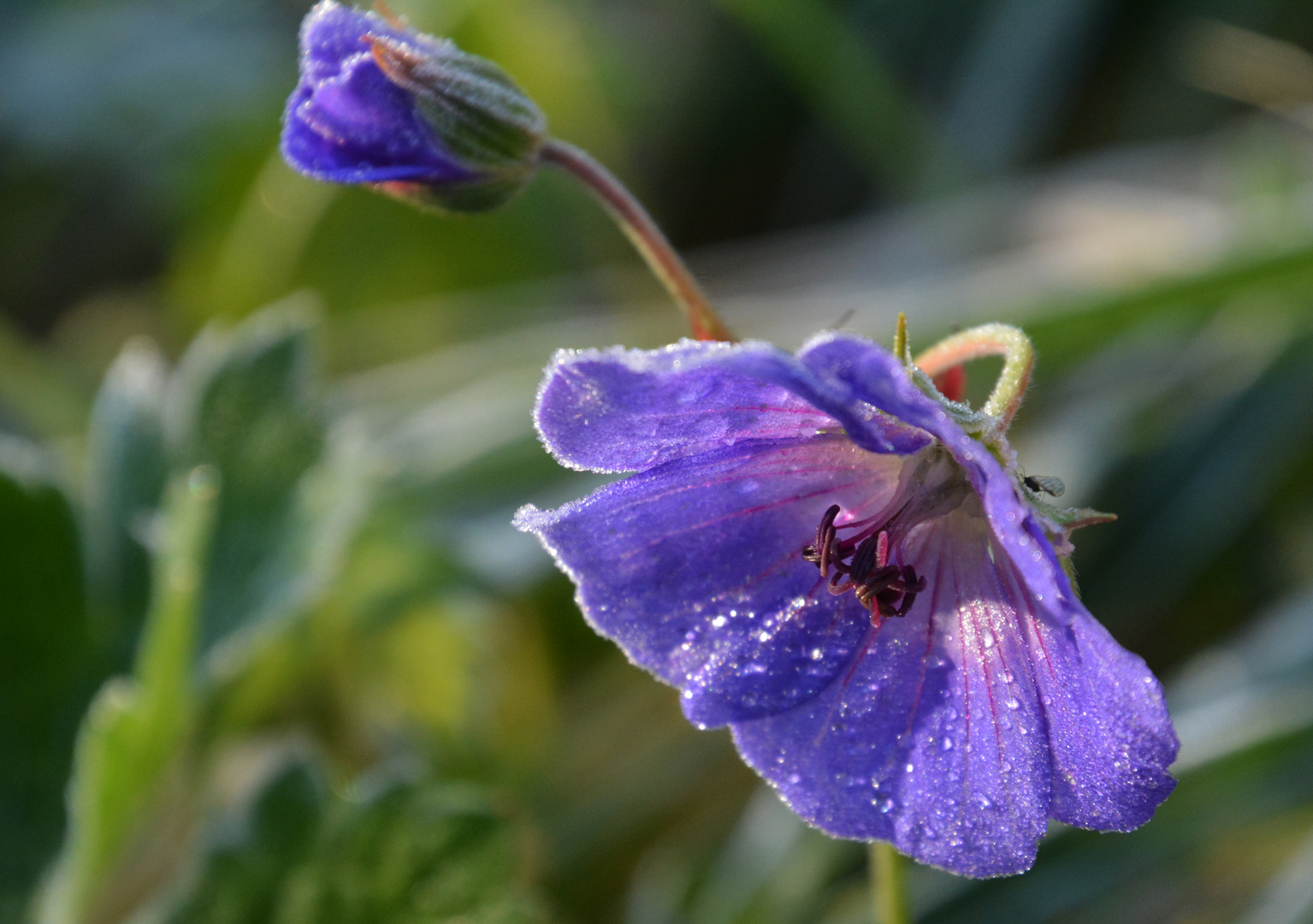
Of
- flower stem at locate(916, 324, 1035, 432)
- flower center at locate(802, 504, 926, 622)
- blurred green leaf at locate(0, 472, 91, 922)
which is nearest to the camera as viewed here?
flower stem at locate(916, 324, 1035, 432)

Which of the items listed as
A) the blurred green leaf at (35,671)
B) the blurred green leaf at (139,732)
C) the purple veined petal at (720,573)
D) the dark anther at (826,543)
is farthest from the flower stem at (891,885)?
the blurred green leaf at (35,671)

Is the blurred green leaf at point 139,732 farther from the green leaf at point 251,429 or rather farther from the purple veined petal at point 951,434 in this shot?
the purple veined petal at point 951,434

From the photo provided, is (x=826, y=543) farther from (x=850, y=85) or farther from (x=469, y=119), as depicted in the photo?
(x=850, y=85)

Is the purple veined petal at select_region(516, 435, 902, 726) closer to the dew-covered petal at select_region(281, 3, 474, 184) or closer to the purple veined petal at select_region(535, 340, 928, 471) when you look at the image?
the purple veined petal at select_region(535, 340, 928, 471)

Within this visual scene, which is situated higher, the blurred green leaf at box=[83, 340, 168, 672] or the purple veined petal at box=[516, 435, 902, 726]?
the purple veined petal at box=[516, 435, 902, 726]

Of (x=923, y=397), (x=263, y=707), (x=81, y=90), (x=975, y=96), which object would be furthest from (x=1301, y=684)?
(x=81, y=90)

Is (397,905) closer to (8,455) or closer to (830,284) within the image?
(8,455)

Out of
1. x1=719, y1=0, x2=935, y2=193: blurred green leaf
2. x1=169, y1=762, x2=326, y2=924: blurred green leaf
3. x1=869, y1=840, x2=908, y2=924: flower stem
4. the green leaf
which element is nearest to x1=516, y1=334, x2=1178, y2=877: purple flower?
x1=869, y1=840, x2=908, y2=924: flower stem
